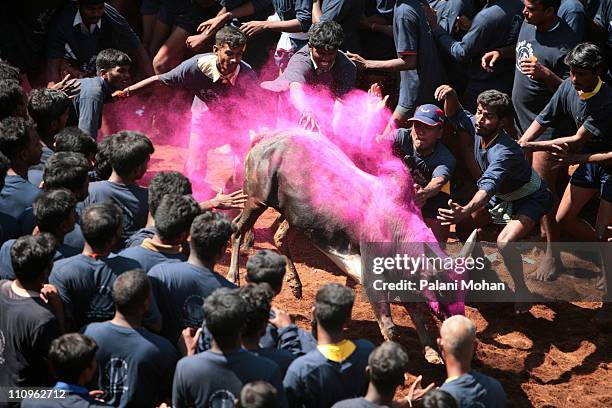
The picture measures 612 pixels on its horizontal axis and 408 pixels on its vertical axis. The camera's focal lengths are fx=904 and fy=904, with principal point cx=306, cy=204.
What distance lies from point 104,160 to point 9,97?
136cm

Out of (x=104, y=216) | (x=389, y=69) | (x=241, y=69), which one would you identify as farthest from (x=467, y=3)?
(x=104, y=216)

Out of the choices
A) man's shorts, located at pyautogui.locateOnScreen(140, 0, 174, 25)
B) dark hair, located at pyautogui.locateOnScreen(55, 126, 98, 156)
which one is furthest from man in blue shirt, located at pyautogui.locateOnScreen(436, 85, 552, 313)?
man's shorts, located at pyautogui.locateOnScreen(140, 0, 174, 25)

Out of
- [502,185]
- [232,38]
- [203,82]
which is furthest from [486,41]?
[203,82]

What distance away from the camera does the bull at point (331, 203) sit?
8.51 meters

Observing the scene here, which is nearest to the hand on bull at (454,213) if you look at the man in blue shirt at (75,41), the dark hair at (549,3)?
the dark hair at (549,3)

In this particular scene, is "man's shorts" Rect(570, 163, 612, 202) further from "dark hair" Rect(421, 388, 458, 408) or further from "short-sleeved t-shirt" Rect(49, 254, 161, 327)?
"short-sleeved t-shirt" Rect(49, 254, 161, 327)

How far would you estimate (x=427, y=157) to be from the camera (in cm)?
930

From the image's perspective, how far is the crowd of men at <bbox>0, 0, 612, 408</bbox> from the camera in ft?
18.5

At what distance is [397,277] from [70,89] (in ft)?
12.5

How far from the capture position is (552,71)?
10.0 m

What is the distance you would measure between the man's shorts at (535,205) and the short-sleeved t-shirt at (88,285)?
14.7 feet

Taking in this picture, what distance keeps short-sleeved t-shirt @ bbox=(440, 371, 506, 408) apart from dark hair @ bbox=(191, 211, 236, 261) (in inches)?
69.9

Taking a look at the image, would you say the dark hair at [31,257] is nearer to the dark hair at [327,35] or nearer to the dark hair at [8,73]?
the dark hair at [8,73]

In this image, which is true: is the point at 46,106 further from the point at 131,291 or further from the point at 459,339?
the point at 459,339
